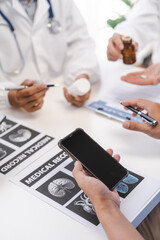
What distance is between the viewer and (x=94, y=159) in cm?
76

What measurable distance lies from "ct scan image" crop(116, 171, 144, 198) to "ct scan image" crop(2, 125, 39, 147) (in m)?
0.35

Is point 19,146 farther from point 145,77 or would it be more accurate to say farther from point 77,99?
point 145,77

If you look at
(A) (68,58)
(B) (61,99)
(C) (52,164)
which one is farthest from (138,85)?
(C) (52,164)

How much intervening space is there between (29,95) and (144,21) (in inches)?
29.5

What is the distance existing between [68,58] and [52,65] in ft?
0.31

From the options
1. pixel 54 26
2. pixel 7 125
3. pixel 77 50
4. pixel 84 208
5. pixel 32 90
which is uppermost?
pixel 54 26

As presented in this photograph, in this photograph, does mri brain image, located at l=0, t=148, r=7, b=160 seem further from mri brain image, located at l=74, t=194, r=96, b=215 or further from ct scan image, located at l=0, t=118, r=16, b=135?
mri brain image, located at l=74, t=194, r=96, b=215

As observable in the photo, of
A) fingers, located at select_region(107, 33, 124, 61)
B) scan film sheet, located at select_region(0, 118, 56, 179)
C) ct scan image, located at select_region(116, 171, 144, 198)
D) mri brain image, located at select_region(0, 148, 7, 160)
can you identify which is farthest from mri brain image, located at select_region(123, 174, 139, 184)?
fingers, located at select_region(107, 33, 124, 61)

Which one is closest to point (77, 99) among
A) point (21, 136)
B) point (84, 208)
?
point (21, 136)

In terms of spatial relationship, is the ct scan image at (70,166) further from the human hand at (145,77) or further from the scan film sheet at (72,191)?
the human hand at (145,77)

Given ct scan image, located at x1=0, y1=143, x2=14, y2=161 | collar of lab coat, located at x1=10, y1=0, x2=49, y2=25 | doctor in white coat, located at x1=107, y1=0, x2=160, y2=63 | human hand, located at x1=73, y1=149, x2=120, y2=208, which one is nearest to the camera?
human hand, located at x1=73, y1=149, x2=120, y2=208

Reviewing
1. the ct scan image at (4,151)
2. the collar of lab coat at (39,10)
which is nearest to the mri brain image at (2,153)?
the ct scan image at (4,151)

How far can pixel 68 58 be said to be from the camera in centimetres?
148

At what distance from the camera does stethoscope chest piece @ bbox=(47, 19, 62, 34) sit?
4.36 feet
